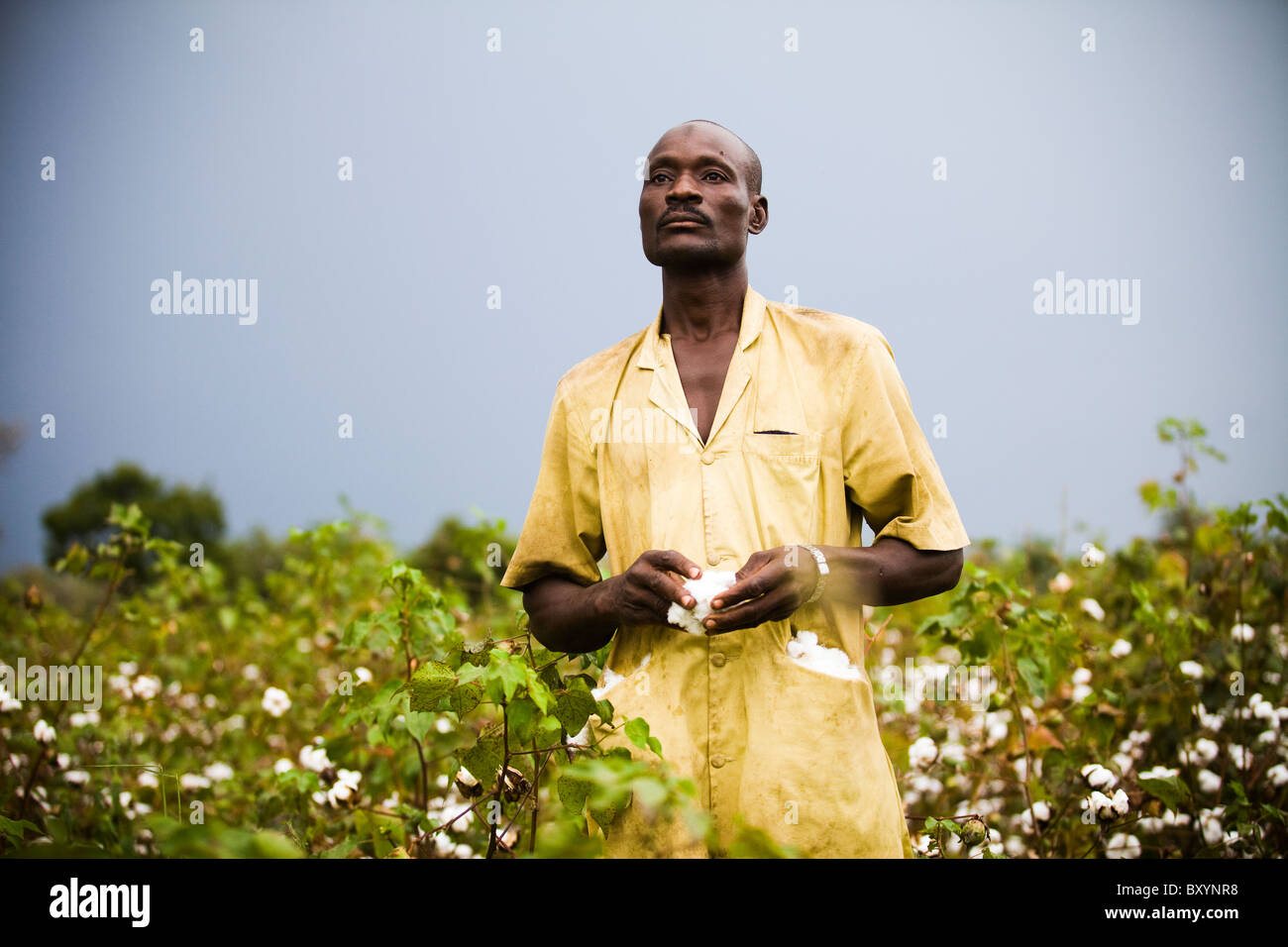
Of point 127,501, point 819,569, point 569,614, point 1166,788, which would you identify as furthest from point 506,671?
point 127,501

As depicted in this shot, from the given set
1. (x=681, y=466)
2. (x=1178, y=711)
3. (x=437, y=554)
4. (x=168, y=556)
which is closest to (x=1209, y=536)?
(x=1178, y=711)

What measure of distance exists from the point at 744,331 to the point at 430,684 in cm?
90

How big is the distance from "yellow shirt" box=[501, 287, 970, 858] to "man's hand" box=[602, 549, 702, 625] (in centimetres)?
13

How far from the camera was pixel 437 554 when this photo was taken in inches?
456

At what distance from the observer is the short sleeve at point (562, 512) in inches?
86.7

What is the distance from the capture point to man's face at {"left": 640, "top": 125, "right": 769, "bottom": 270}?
2.07 m

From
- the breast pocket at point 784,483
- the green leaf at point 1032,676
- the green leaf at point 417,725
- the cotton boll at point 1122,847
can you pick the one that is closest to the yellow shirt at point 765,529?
the breast pocket at point 784,483

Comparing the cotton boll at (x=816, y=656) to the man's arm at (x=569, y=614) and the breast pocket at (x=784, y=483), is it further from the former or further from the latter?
the man's arm at (x=569, y=614)

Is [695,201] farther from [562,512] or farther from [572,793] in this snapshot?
[572,793]

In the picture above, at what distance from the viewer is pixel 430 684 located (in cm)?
199

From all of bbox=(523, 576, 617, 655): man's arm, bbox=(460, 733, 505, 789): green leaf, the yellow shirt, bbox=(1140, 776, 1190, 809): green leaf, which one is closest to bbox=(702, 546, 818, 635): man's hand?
the yellow shirt
